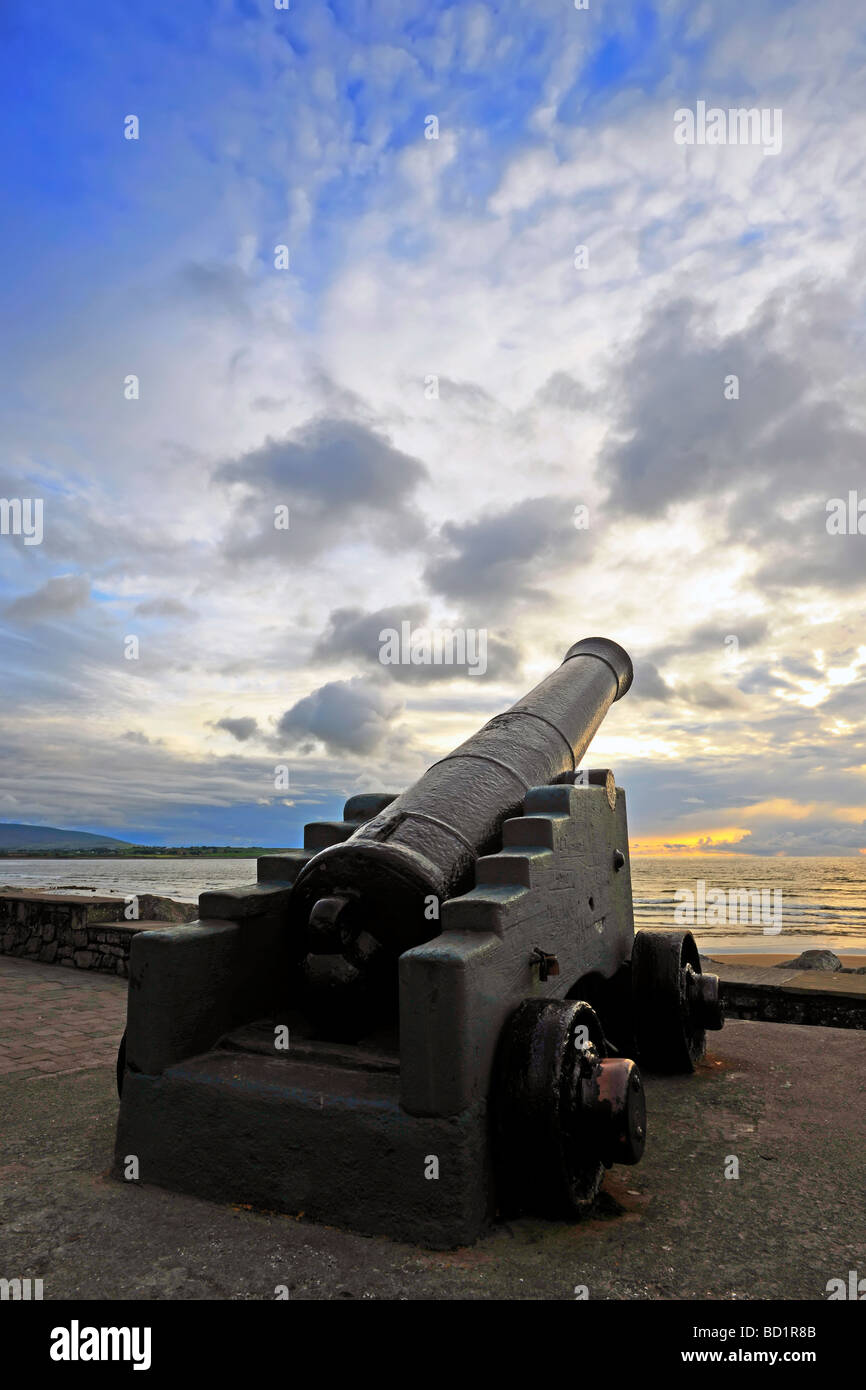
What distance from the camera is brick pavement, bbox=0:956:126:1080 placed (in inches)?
201

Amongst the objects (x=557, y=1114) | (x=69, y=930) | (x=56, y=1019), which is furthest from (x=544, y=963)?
(x=69, y=930)

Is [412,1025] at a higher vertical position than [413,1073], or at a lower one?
higher

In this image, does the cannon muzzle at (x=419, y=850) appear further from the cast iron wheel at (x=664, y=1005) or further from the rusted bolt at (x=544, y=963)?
the cast iron wheel at (x=664, y=1005)

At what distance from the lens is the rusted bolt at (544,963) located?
333cm

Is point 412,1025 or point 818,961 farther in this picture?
point 818,961

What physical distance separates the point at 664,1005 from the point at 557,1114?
1888 millimetres

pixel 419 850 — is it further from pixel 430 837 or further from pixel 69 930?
pixel 69 930

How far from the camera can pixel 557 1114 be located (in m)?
2.78

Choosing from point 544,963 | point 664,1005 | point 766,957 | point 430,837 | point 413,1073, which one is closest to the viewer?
point 413,1073

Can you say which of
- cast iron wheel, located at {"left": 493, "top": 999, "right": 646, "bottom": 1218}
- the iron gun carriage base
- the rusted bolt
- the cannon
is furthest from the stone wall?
cast iron wheel, located at {"left": 493, "top": 999, "right": 646, "bottom": 1218}

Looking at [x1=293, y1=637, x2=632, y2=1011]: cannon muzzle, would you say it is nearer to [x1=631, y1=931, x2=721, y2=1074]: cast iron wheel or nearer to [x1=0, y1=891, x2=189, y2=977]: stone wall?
[x1=631, y1=931, x2=721, y2=1074]: cast iron wheel

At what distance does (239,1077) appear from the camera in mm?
3143
